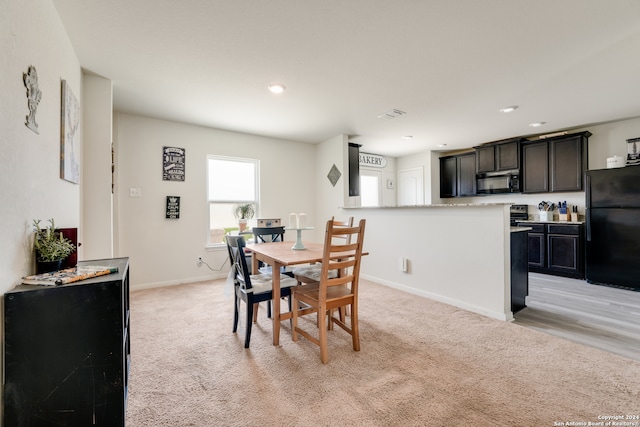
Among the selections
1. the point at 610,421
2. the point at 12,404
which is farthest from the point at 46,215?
the point at 610,421

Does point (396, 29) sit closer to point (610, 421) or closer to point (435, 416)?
point (435, 416)

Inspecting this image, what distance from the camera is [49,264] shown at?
138 cm

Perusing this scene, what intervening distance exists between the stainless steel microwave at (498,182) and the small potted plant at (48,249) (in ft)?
19.9

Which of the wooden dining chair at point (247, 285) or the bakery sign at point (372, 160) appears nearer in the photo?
the wooden dining chair at point (247, 285)

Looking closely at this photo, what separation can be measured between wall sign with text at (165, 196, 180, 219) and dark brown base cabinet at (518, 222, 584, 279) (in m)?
5.66

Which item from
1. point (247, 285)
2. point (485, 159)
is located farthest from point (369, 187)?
point (247, 285)

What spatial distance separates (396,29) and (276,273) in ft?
6.64

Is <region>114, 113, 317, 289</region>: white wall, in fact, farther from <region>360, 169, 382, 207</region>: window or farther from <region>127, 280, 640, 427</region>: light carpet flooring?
<region>360, 169, 382, 207</region>: window

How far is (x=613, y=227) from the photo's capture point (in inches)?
145

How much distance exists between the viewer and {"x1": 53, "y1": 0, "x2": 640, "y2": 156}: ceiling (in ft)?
5.83

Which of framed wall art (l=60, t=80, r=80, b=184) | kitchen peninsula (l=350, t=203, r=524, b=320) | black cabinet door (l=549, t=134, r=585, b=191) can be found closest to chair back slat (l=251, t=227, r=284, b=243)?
kitchen peninsula (l=350, t=203, r=524, b=320)

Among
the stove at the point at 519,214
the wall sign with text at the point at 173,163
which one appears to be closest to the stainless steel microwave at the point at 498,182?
the stove at the point at 519,214

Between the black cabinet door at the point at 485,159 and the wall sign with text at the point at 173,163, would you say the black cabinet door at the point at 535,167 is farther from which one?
the wall sign with text at the point at 173,163

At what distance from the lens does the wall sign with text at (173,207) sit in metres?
3.85
